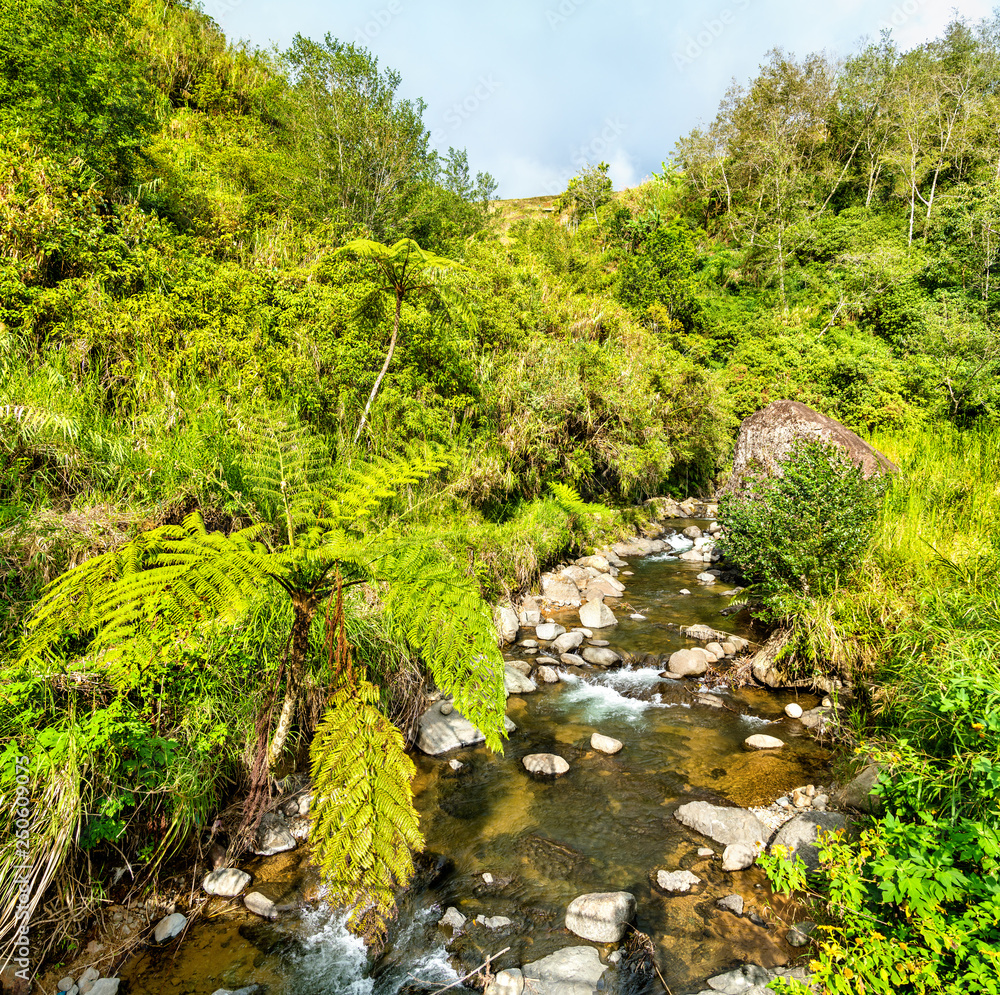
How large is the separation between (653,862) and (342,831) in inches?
101

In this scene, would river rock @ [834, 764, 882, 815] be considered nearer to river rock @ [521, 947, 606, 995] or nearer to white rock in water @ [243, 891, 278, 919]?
river rock @ [521, 947, 606, 995]

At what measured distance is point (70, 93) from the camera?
806 cm

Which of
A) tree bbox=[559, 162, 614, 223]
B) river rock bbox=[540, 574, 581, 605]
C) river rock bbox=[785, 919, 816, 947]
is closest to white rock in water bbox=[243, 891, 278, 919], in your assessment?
river rock bbox=[785, 919, 816, 947]

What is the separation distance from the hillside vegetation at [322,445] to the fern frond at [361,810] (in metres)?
0.02

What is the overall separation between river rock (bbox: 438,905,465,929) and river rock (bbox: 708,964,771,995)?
4.82ft

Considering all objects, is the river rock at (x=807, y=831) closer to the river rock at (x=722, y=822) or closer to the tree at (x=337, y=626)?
the river rock at (x=722, y=822)

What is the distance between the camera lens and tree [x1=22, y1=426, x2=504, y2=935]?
232cm

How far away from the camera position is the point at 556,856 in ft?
12.2

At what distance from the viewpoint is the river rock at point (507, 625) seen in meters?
7.02

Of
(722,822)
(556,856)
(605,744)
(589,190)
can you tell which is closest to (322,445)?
(556,856)

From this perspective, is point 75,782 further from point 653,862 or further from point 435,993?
point 653,862

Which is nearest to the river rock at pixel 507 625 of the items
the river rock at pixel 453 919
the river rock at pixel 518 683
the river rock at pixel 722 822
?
the river rock at pixel 518 683

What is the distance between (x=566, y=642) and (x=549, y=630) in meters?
0.40

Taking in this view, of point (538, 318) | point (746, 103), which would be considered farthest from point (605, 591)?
point (746, 103)
